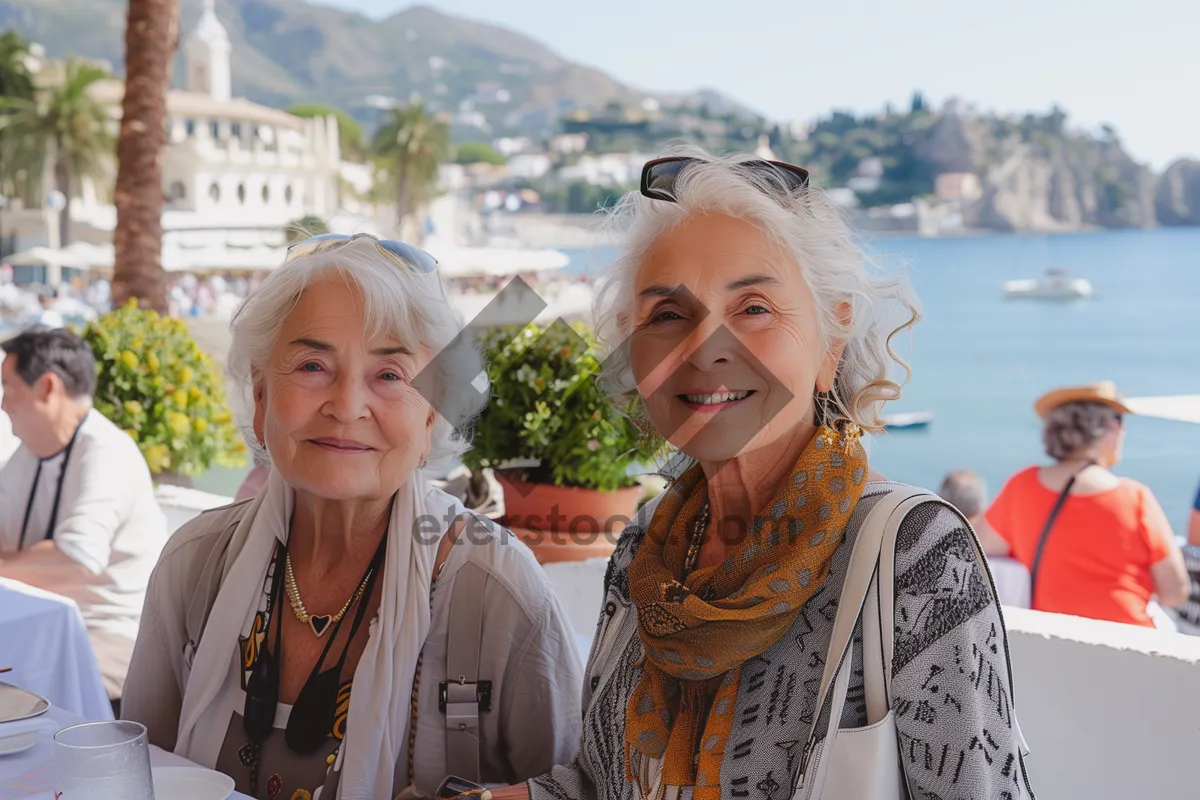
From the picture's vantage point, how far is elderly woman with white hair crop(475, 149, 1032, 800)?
1.49 metres

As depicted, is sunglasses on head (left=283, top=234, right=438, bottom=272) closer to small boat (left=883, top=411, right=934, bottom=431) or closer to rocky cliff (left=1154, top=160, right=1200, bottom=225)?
small boat (left=883, top=411, right=934, bottom=431)

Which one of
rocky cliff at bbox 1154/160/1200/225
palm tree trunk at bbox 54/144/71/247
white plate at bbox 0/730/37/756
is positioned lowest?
white plate at bbox 0/730/37/756

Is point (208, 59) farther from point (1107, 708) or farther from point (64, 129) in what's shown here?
point (1107, 708)

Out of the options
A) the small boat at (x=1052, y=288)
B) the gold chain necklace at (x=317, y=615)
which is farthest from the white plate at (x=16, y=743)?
the small boat at (x=1052, y=288)

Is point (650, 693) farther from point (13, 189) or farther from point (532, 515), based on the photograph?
point (13, 189)

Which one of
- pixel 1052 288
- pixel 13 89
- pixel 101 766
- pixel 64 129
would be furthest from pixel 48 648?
pixel 1052 288

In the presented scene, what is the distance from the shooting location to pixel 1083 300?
3415 inches

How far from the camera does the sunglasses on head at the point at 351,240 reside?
A: 2262 millimetres

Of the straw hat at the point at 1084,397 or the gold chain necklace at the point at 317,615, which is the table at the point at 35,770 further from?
the straw hat at the point at 1084,397

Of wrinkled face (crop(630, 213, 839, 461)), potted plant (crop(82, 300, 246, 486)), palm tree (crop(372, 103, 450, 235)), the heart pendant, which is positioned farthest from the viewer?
palm tree (crop(372, 103, 450, 235))

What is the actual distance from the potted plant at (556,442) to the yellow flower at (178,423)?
279 cm

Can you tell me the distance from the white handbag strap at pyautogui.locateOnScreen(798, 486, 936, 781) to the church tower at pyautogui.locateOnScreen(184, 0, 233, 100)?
92.0 meters

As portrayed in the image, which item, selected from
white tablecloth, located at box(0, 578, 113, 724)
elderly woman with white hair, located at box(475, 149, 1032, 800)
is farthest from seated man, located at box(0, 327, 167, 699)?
elderly woman with white hair, located at box(475, 149, 1032, 800)

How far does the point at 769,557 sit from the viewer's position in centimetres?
167
